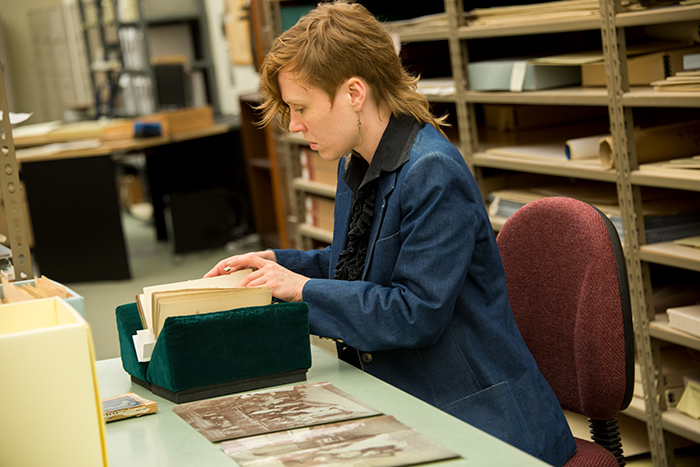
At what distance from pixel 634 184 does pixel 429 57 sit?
1.41 metres

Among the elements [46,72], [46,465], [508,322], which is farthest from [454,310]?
[46,72]

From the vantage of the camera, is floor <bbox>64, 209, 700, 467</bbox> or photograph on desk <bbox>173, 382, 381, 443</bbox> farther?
floor <bbox>64, 209, 700, 467</bbox>

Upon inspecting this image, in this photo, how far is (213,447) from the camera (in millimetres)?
1040

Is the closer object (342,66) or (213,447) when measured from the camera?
(213,447)

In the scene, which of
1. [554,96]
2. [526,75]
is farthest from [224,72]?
[554,96]

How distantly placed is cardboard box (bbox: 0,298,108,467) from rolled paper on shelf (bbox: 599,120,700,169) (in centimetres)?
173

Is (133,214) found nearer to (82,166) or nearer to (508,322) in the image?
(82,166)

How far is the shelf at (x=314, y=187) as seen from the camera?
3.67 metres

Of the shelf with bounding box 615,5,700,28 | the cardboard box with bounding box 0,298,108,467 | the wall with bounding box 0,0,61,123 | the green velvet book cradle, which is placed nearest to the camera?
the cardboard box with bounding box 0,298,108,467

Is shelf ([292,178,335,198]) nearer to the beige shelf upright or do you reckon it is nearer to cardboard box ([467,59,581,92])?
cardboard box ([467,59,581,92])

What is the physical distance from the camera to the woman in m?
1.28

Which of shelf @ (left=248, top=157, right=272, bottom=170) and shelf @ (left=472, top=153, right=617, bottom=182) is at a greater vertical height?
shelf @ (left=472, top=153, right=617, bottom=182)

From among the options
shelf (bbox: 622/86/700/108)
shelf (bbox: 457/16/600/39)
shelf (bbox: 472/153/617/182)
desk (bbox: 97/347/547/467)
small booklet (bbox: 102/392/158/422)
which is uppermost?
shelf (bbox: 457/16/600/39)

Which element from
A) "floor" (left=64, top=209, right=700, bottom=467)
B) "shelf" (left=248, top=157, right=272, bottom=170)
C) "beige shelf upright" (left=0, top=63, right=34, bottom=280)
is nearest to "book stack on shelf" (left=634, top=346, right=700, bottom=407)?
"beige shelf upright" (left=0, top=63, right=34, bottom=280)
